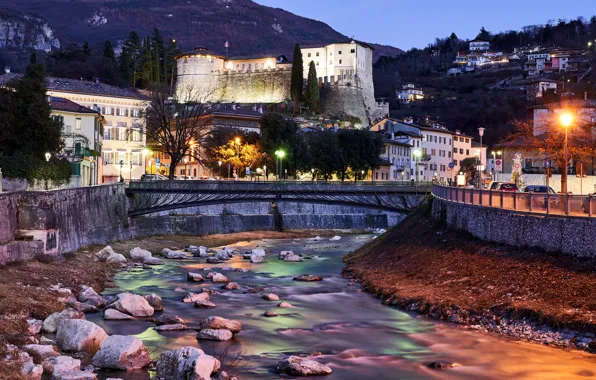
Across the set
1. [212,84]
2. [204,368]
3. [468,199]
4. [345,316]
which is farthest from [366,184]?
[212,84]

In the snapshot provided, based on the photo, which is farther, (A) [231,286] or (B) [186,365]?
(A) [231,286]

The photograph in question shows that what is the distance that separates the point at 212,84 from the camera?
180125mm

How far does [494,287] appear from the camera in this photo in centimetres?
3012

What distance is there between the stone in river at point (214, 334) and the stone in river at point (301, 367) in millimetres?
4067

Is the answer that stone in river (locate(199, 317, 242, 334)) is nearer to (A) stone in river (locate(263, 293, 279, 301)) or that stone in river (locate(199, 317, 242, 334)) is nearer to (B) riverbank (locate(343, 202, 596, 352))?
(B) riverbank (locate(343, 202, 596, 352))

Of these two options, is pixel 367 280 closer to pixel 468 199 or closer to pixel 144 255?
pixel 468 199

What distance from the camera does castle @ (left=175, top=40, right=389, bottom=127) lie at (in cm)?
17062

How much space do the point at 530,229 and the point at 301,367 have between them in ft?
45.5

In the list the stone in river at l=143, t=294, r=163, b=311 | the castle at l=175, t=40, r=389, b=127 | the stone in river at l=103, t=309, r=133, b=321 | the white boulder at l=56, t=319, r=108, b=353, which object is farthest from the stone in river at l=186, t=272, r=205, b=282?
the castle at l=175, t=40, r=389, b=127

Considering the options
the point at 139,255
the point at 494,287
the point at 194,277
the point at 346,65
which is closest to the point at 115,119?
the point at 139,255

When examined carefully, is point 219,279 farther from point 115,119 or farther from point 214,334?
point 115,119

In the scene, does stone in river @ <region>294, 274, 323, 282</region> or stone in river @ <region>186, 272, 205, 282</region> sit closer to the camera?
stone in river @ <region>186, 272, 205, 282</region>

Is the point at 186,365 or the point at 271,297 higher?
the point at 186,365

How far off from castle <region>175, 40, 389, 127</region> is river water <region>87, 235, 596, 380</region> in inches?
5189
